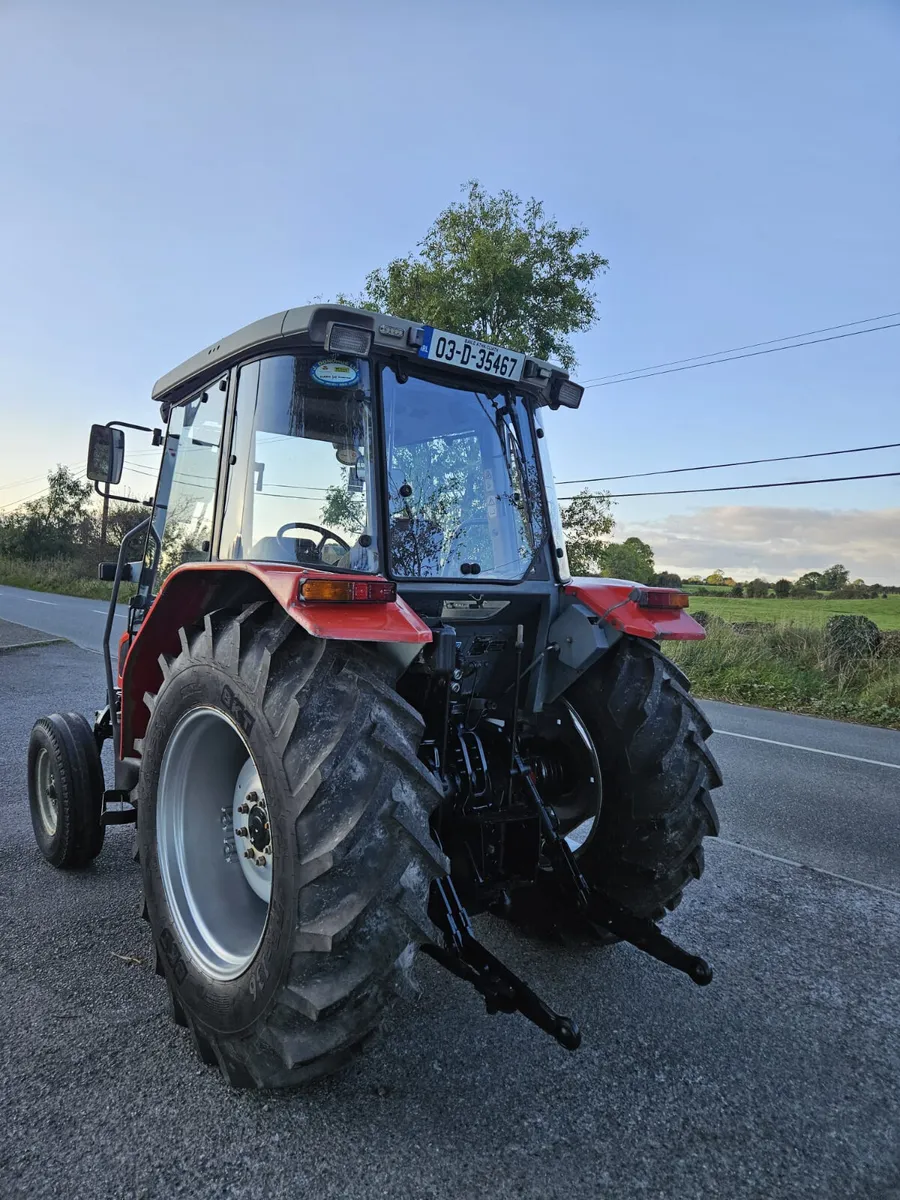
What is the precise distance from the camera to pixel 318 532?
8.76 ft

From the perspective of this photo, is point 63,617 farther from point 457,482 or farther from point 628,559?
point 457,482

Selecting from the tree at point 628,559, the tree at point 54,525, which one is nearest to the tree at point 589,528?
the tree at point 628,559

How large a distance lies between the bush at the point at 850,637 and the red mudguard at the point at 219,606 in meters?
11.2

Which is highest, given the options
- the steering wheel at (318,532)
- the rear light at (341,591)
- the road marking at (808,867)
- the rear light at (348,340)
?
the rear light at (348,340)

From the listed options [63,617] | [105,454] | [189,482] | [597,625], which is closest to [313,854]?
[597,625]

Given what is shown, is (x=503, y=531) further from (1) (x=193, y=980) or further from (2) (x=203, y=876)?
(1) (x=193, y=980)

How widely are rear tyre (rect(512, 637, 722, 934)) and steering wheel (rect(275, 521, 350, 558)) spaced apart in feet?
3.69

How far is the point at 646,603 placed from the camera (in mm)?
3053

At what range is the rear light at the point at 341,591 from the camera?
2078 mm

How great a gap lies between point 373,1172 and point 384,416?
2165mm

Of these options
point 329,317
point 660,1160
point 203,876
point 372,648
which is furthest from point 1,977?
point 329,317

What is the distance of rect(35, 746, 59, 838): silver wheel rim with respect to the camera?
12.6 feet

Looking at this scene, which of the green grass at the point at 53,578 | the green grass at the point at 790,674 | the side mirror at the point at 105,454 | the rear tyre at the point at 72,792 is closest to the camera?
the side mirror at the point at 105,454

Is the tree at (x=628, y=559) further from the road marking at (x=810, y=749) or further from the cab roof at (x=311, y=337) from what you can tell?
the cab roof at (x=311, y=337)
